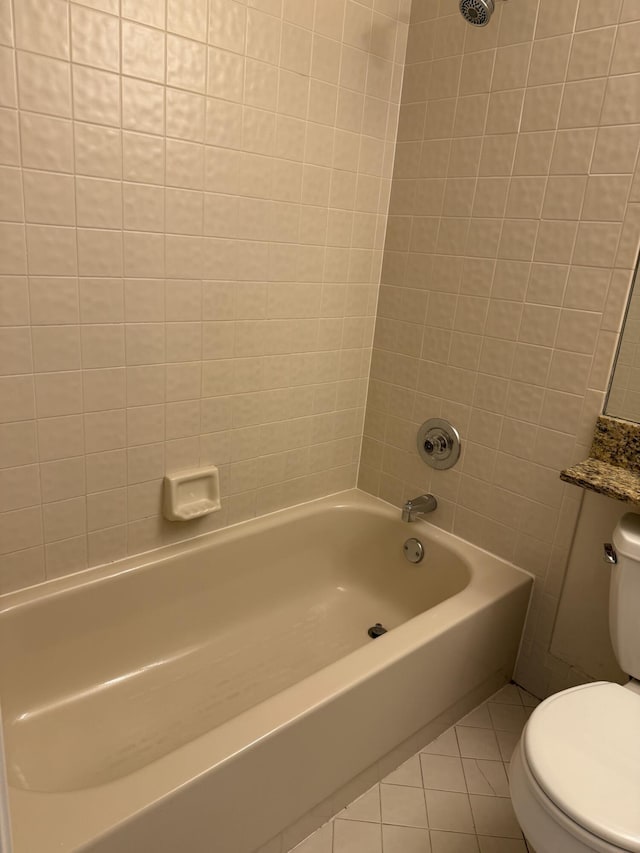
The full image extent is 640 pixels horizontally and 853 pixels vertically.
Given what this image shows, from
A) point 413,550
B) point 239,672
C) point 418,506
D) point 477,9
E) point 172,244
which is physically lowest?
point 239,672

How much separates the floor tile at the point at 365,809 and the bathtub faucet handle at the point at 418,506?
81 centimetres

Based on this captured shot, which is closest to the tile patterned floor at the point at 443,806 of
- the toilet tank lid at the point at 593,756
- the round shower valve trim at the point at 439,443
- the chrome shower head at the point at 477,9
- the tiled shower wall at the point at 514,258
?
the tiled shower wall at the point at 514,258

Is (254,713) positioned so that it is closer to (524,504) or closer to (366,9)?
(524,504)

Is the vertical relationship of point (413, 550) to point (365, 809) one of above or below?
above

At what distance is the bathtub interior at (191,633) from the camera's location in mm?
1489

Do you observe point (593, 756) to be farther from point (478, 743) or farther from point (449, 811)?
point (478, 743)

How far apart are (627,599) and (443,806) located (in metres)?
0.71

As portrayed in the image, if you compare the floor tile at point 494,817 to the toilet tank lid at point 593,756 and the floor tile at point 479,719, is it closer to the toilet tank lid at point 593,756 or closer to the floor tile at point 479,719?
the floor tile at point 479,719

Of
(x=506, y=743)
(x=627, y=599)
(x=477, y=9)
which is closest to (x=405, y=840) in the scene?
(x=506, y=743)

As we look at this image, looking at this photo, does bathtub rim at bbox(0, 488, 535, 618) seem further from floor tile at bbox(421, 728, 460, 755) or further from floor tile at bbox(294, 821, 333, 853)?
floor tile at bbox(294, 821, 333, 853)

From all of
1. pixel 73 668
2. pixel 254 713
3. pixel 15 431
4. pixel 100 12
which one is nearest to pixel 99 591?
pixel 73 668

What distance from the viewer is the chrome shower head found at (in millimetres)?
1387

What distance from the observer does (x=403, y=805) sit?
1.50 m

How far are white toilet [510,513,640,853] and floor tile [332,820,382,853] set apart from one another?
0.42 metres
